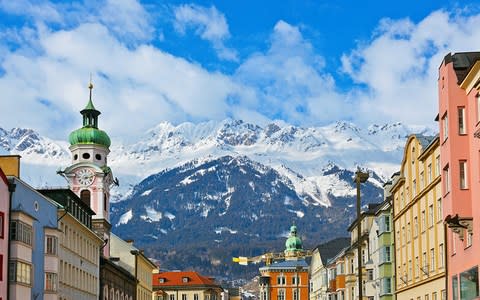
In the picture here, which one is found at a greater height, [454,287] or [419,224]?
[419,224]

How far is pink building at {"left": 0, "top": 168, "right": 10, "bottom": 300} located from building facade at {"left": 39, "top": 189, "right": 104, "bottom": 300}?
11.6m

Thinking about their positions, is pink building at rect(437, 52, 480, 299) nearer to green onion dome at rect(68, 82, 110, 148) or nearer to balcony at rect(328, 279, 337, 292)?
balcony at rect(328, 279, 337, 292)

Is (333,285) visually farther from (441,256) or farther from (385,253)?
(441,256)

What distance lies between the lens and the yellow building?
6612cm

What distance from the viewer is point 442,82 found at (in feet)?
168

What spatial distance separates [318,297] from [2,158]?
4206 inches

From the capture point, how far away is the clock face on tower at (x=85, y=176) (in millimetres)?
138250

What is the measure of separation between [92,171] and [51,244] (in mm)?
59324

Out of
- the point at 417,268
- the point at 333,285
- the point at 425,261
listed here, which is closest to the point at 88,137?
the point at 333,285

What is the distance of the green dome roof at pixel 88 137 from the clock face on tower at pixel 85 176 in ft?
21.3

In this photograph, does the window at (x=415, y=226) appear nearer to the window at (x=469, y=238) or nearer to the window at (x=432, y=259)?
the window at (x=432, y=259)

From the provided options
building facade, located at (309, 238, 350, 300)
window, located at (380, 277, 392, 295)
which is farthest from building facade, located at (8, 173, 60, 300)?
building facade, located at (309, 238, 350, 300)

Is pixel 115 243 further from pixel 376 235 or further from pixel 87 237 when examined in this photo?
pixel 376 235

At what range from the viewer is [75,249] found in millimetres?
91312
